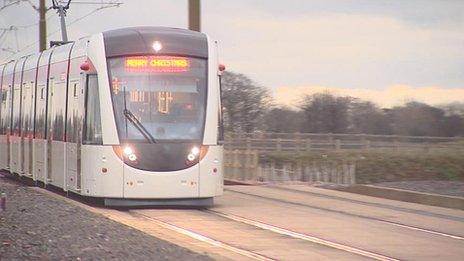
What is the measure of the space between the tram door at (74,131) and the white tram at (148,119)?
0.02 meters

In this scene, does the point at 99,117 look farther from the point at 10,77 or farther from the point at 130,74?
the point at 10,77

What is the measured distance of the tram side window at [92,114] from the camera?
15.2 metres

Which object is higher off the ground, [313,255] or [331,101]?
[331,101]

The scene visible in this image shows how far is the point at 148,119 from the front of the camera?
15180mm

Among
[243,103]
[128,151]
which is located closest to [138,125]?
[128,151]

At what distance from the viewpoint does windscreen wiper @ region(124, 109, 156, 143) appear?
593 inches

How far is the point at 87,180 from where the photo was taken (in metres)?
15.6

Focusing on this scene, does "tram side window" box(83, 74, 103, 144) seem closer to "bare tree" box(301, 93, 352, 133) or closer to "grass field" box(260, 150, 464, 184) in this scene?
"grass field" box(260, 150, 464, 184)

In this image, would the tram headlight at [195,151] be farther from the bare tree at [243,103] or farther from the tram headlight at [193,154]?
the bare tree at [243,103]

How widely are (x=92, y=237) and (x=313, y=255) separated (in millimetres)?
3041

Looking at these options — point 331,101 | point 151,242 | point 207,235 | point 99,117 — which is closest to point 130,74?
point 99,117

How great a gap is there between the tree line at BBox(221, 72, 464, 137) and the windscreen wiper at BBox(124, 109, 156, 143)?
149 feet

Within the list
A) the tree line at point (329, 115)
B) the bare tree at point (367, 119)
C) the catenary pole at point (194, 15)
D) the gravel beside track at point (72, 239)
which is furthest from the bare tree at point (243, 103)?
the gravel beside track at point (72, 239)

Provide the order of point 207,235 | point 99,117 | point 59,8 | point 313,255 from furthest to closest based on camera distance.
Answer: point 59,8, point 99,117, point 207,235, point 313,255
